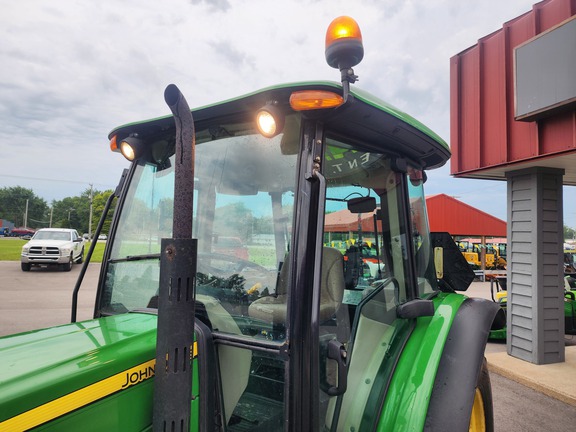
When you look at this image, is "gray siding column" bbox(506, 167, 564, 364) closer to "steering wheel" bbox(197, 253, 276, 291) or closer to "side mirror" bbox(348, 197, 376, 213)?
"side mirror" bbox(348, 197, 376, 213)

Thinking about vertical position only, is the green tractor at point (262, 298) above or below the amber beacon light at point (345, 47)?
below

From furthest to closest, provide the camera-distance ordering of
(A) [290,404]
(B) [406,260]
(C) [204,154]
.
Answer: (B) [406,260] < (C) [204,154] < (A) [290,404]

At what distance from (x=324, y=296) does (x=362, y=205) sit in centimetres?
54

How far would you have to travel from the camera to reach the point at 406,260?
6.88 feet

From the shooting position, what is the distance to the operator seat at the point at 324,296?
1491 mm

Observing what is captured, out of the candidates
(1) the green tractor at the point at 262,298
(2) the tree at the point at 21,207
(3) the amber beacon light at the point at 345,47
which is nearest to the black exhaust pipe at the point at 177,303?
(1) the green tractor at the point at 262,298

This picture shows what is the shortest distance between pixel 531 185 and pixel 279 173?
4739 mm

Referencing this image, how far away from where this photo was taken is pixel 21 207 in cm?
9575

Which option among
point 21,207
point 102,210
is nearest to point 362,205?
point 102,210

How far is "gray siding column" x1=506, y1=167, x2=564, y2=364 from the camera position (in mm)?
4996

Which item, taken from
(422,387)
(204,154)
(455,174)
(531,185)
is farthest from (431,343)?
(455,174)

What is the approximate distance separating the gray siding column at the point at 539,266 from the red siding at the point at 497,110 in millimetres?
429

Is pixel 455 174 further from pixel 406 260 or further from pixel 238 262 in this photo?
pixel 238 262

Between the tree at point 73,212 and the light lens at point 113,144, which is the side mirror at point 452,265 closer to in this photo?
the light lens at point 113,144
